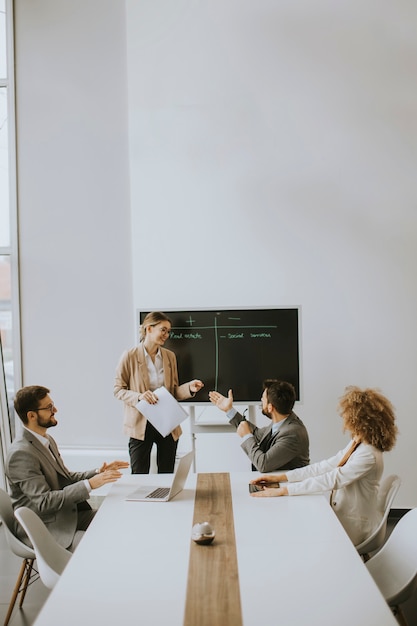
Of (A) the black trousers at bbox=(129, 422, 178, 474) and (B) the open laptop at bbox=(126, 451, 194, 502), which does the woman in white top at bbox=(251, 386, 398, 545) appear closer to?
(B) the open laptop at bbox=(126, 451, 194, 502)

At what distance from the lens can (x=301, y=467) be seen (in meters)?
3.81

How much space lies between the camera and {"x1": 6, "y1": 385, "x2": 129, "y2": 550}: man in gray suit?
3377mm

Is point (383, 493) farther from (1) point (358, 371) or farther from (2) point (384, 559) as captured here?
(1) point (358, 371)

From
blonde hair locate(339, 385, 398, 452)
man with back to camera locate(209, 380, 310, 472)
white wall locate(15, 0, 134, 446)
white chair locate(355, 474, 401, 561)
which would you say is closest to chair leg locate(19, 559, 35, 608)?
man with back to camera locate(209, 380, 310, 472)

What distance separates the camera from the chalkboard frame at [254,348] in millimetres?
4918

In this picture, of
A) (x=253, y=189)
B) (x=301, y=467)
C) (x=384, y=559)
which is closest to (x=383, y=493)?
(x=301, y=467)

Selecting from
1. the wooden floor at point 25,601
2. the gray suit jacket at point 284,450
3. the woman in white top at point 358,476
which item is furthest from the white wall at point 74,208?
the woman in white top at point 358,476

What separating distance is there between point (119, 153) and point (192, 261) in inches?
47.3

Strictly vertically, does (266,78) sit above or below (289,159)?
above

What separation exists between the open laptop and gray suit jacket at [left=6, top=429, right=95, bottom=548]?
27 centimetres

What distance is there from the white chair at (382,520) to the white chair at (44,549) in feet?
4.70

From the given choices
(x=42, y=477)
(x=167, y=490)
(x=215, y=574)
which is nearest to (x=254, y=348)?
(x=167, y=490)

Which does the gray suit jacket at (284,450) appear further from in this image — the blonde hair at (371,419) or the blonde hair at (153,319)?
the blonde hair at (153,319)

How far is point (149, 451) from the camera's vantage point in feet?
15.8
